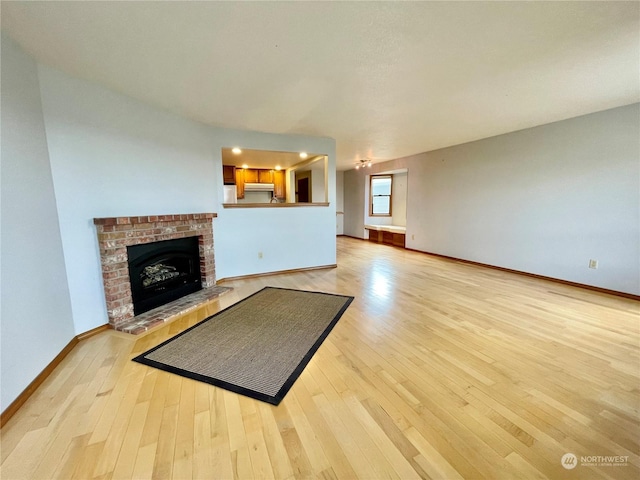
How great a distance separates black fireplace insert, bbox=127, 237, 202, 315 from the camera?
2.80 m

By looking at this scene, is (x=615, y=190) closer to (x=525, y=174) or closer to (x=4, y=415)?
(x=525, y=174)

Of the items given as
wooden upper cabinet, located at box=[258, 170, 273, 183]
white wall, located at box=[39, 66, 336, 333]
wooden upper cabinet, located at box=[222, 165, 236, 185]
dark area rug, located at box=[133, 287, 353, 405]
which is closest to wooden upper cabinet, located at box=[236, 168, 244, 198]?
wooden upper cabinet, located at box=[222, 165, 236, 185]

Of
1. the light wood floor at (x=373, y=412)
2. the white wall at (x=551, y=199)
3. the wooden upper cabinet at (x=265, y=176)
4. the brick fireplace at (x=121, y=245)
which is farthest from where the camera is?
the wooden upper cabinet at (x=265, y=176)

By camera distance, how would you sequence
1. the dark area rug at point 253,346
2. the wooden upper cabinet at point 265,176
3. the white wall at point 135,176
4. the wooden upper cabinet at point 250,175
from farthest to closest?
1. the wooden upper cabinet at point 265,176
2. the wooden upper cabinet at point 250,175
3. the white wall at point 135,176
4. the dark area rug at point 253,346

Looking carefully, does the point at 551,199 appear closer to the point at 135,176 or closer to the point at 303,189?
the point at 135,176

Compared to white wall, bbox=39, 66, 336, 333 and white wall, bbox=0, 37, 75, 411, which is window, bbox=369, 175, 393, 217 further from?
white wall, bbox=0, 37, 75, 411

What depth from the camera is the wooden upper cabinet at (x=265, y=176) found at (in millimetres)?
6346

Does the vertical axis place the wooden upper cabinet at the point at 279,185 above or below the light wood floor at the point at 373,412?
above

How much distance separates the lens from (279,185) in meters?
6.60

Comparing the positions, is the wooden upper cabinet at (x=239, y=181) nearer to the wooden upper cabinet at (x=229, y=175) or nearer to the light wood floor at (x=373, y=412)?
the wooden upper cabinet at (x=229, y=175)

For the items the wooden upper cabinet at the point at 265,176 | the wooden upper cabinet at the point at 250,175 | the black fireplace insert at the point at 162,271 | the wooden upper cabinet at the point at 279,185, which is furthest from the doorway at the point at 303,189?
the black fireplace insert at the point at 162,271

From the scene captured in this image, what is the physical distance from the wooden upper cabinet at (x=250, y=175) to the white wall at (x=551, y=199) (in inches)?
164

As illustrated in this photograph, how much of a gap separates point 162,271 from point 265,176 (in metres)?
3.80

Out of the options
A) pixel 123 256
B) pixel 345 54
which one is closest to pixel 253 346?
pixel 123 256
